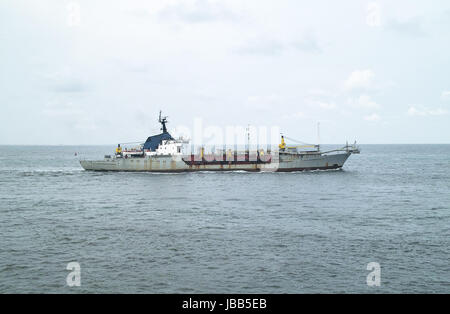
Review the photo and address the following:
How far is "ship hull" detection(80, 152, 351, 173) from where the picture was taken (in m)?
75.8

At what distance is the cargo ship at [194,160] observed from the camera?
2992 inches

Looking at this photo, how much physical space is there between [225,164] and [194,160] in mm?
6719

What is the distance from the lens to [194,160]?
77.9m

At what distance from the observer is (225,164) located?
257 ft

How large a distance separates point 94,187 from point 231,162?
3048 centimetres

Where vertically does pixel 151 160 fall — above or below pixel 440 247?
above

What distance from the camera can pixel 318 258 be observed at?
23328mm

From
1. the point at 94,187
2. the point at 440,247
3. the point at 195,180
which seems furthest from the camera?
the point at 195,180

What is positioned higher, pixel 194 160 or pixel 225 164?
pixel 194 160

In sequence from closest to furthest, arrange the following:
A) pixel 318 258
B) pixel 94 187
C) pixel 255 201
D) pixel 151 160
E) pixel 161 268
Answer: pixel 161 268 → pixel 318 258 → pixel 255 201 → pixel 94 187 → pixel 151 160

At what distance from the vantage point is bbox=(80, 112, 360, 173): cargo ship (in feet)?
249

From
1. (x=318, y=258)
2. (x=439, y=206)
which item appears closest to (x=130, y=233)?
(x=318, y=258)

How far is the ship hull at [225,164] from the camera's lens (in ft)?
249
